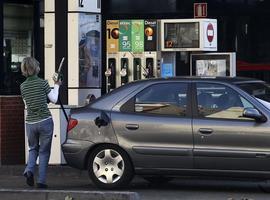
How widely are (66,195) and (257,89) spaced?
317cm

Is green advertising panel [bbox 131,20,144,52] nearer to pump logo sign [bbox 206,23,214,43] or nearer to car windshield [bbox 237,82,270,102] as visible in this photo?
pump logo sign [bbox 206,23,214,43]

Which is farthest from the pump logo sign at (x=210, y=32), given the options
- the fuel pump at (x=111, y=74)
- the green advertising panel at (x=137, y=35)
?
the fuel pump at (x=111, y=74)


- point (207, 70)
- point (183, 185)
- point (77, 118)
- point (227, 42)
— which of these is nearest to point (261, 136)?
point (183, 185)

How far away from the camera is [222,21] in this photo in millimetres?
16125

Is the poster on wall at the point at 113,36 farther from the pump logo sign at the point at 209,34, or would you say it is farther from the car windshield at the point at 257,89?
the car windshield at the point at 257,89

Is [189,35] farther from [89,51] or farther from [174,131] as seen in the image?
[174,131]

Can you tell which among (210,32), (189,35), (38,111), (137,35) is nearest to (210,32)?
(210,32)

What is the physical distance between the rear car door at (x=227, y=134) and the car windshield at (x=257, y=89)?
188 mm

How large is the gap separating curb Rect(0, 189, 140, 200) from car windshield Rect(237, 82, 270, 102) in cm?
237

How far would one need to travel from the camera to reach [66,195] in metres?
8.80

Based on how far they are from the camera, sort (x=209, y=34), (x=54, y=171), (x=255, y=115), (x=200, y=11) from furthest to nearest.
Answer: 1. (x=200, y=11)
2. (x=209, y=34)
3. (x=54, y=171)
4. (x=255, y=115)

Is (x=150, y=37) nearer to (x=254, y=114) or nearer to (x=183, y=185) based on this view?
(x=183, y=185)

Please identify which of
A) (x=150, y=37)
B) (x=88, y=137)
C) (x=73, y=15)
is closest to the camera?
(x=88, y=137)

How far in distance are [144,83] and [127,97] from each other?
1.03 ft
